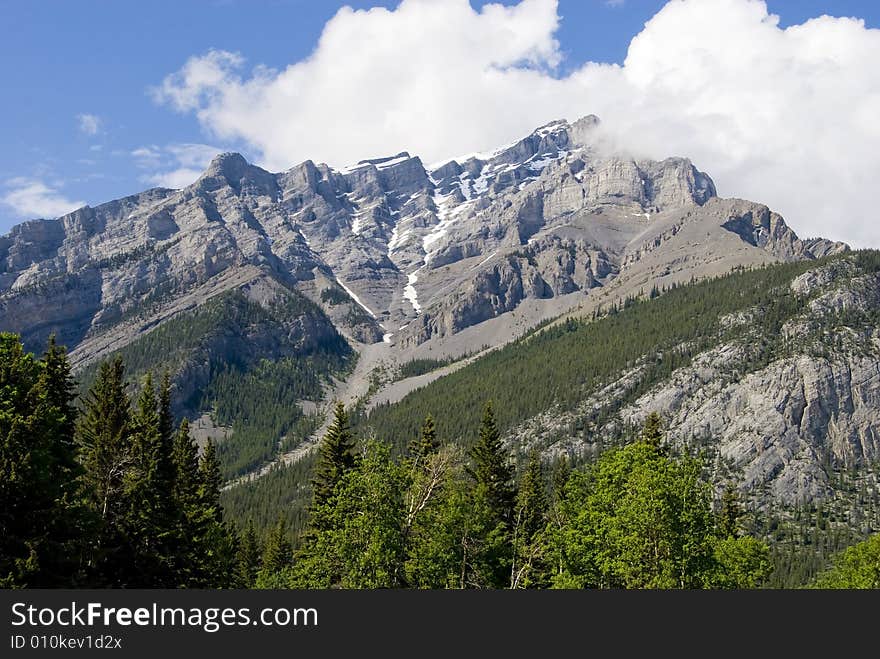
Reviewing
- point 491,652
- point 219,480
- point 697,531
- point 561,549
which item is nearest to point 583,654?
point 491,652

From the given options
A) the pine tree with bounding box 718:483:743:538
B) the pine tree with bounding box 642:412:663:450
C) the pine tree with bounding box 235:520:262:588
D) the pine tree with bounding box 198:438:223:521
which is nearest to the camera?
the pine tree with bounding box 642:412:663:450

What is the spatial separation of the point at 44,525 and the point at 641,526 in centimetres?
2501

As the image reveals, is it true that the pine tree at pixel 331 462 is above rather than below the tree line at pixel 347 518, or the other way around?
above

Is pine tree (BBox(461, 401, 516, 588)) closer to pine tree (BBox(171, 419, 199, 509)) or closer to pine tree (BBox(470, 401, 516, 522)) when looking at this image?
pine tree (BBox(470, 401, 516, 522))

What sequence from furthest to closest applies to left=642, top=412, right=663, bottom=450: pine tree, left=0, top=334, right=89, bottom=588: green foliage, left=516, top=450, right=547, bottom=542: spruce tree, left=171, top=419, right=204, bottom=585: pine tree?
1. left=516, top=450, right=547, bottom=542: spruce tree
2. left=642, top=412, right=663, bottom=450: pine tree
3. left=171, top=419, right=204, bottom=585: pine tree
4. left=0, top=334, right=89, bottom=588: green foliage

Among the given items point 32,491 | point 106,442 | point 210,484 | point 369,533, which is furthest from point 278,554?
point 32,491

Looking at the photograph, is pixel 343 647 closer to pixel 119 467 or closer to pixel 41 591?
pixel 41 591

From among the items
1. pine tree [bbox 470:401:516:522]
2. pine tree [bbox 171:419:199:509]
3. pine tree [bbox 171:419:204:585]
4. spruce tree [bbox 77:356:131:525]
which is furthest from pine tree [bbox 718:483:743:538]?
spruce tree [bbox 77:356:131:525]

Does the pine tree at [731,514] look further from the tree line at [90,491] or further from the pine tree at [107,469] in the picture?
the pine tree at [107,469]

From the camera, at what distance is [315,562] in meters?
39.2

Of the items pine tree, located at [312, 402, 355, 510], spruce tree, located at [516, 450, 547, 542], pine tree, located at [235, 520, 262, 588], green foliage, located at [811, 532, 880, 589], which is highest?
pine tree, located at [312, 402, 355, 510]

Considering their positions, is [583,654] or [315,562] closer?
[583,654]

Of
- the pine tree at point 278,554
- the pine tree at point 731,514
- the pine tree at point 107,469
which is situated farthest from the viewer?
the pine tree at point 278,554

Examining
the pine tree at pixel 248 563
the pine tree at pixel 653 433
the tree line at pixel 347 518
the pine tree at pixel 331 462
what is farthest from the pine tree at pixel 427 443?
the pine tree at pixel 248 563
